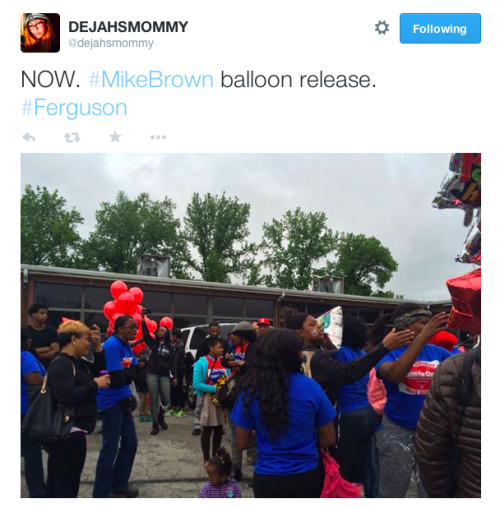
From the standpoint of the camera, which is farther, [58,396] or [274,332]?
[58,396]

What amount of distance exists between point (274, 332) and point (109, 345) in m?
2.53

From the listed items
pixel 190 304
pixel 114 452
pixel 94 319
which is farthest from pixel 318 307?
pixel 114 452

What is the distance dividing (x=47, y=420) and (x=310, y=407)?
204cm

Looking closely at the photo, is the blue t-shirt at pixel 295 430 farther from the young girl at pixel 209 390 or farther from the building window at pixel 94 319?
the building window at pixel 94 319

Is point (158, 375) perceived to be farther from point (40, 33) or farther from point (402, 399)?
point (40, 33)

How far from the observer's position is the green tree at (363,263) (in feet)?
159

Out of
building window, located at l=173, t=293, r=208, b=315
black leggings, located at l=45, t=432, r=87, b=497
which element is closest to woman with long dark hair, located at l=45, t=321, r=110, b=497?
black leggings, located at l=45, t=432, r=87, b=497

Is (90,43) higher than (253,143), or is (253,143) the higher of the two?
(90,43)

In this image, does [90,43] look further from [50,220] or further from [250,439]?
[50,220]

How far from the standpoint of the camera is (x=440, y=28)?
8.90ft

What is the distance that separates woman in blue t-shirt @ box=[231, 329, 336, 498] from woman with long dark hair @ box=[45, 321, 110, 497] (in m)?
1.54

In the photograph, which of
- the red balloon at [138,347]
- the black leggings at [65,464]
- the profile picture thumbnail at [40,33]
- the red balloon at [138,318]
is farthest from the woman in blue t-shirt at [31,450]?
the red balloon at [138,318]

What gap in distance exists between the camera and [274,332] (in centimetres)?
257

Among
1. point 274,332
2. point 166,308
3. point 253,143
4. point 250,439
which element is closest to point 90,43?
point 253,143
